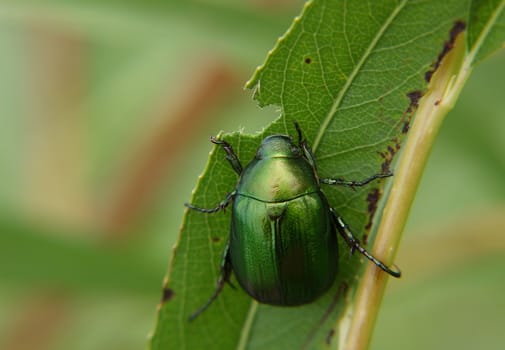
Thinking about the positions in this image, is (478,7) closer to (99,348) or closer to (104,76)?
(99,348)

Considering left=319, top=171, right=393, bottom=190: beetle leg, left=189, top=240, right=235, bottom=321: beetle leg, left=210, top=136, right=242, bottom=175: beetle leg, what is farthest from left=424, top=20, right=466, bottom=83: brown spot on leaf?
left=189, top=240, right=235, bottom=321: beetle leg

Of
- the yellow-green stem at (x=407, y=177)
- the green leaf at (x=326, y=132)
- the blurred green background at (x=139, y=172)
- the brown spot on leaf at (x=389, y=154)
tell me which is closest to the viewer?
the yellow-green stem at (x=407, y=177)

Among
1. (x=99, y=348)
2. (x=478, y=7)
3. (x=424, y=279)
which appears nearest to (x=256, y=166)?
(x=478, y=7)

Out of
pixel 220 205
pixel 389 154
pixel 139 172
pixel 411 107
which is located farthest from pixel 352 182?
pixel 139 172

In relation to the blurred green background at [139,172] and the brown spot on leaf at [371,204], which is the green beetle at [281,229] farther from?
the blurred green background at [139,172]

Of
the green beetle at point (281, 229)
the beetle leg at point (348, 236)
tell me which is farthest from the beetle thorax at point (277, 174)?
the beetle leg at point (348, 236)

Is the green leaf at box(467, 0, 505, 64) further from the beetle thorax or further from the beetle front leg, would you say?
the beetle thorax

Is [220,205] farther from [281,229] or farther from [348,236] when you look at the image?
[348,236]
